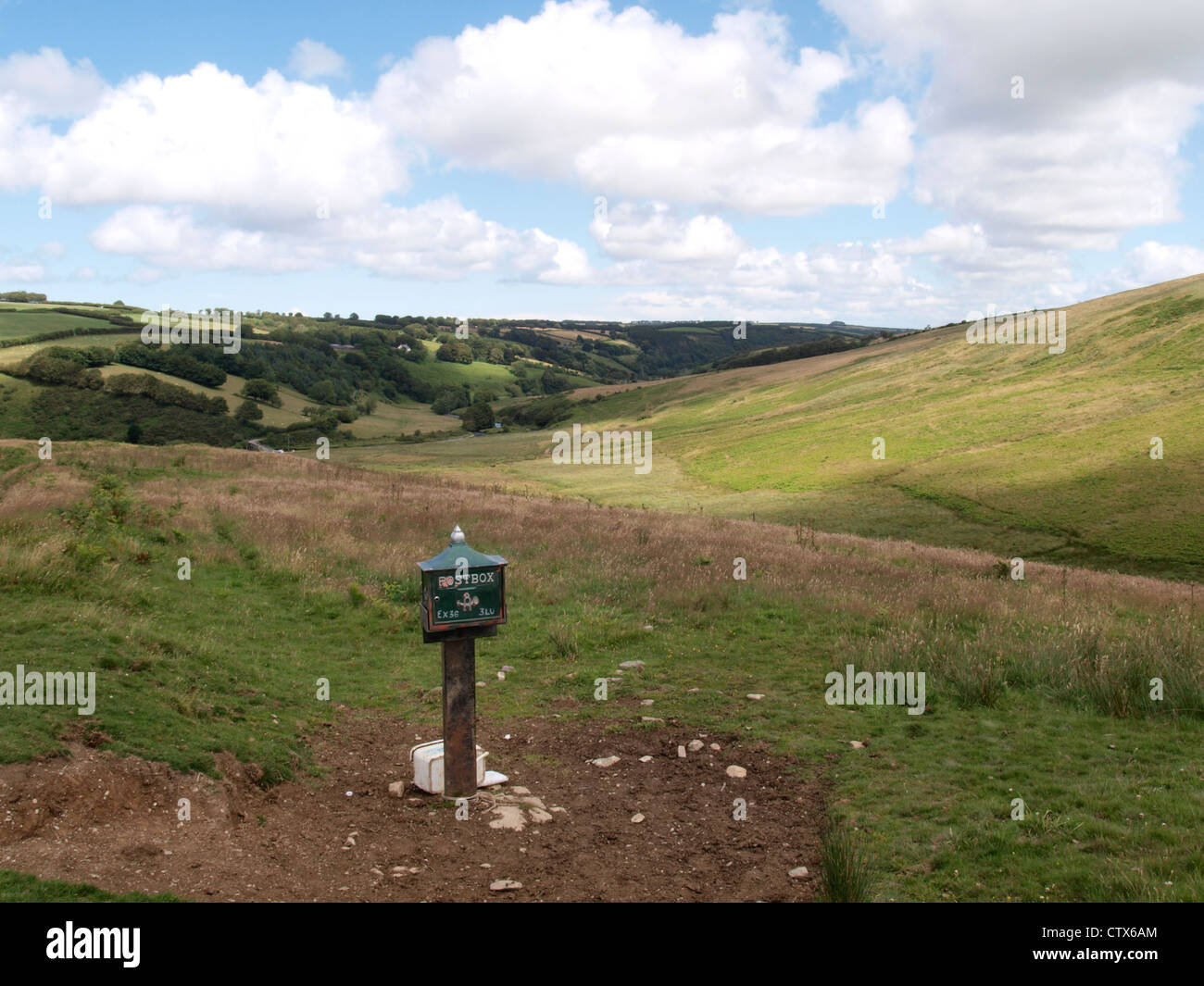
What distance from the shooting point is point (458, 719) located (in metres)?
8.41

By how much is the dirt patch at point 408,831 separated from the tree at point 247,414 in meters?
131

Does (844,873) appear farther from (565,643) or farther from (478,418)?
(478,418)

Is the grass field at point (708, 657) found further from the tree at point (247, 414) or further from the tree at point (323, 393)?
the tree at point (323, 393)

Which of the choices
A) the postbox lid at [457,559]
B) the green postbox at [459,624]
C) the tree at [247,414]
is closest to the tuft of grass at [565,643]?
the green postbox at [459,624]

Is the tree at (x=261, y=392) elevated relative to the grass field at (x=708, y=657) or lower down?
elevated

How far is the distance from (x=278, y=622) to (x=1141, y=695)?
42.4 feet

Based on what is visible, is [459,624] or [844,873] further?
[459,624]

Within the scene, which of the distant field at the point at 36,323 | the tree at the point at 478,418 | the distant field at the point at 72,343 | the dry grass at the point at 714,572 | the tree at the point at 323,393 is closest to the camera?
the dry grass at the point at 714,572

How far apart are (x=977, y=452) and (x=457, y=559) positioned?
190 ft

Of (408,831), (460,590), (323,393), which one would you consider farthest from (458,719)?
(323,393)

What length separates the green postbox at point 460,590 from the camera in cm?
805

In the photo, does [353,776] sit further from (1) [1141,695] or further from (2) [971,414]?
(2) [971,414]

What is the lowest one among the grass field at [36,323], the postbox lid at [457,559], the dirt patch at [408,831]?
the dirt patch at [408,831]

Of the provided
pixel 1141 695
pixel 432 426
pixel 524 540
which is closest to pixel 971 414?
pixel 524 540
